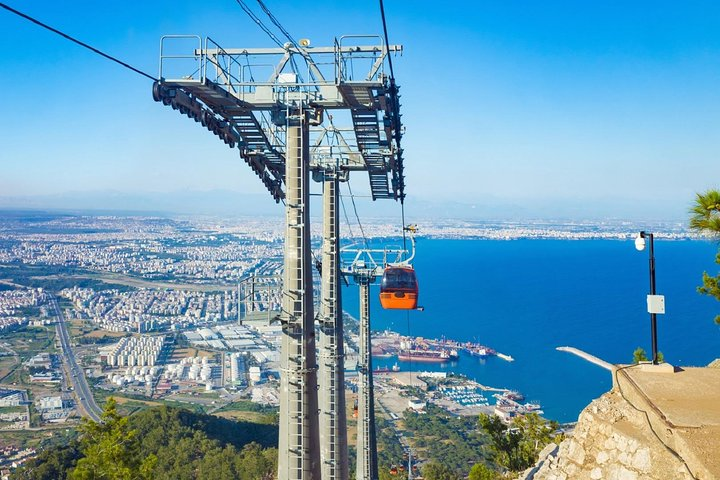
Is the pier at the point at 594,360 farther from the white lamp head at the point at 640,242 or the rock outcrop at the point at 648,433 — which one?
the white lamp head at the point at 640,242

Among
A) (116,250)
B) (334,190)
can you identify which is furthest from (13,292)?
(334,190)

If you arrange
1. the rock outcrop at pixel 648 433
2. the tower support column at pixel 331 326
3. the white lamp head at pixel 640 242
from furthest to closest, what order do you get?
1. the tower support column at pixel 331 326
2. the white lamp head at pixel 640 242
3. the rock outcrop at pixel 648 433

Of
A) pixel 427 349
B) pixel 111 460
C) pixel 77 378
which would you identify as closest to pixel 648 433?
pixel 111 460

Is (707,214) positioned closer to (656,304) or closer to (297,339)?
(656,304)

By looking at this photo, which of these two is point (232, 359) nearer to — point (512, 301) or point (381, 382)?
point (381, 382)

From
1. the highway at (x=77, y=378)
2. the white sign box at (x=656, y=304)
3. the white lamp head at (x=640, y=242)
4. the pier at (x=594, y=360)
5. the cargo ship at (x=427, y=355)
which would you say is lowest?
the cargo ship at (x=427, y=355)

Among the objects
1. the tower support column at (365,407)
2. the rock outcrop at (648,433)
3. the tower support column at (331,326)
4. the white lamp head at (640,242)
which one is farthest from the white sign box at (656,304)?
the tower support column at (365,407)

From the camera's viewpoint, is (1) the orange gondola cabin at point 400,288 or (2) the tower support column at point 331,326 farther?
(1) the orange gondola cabin at point 400,288
